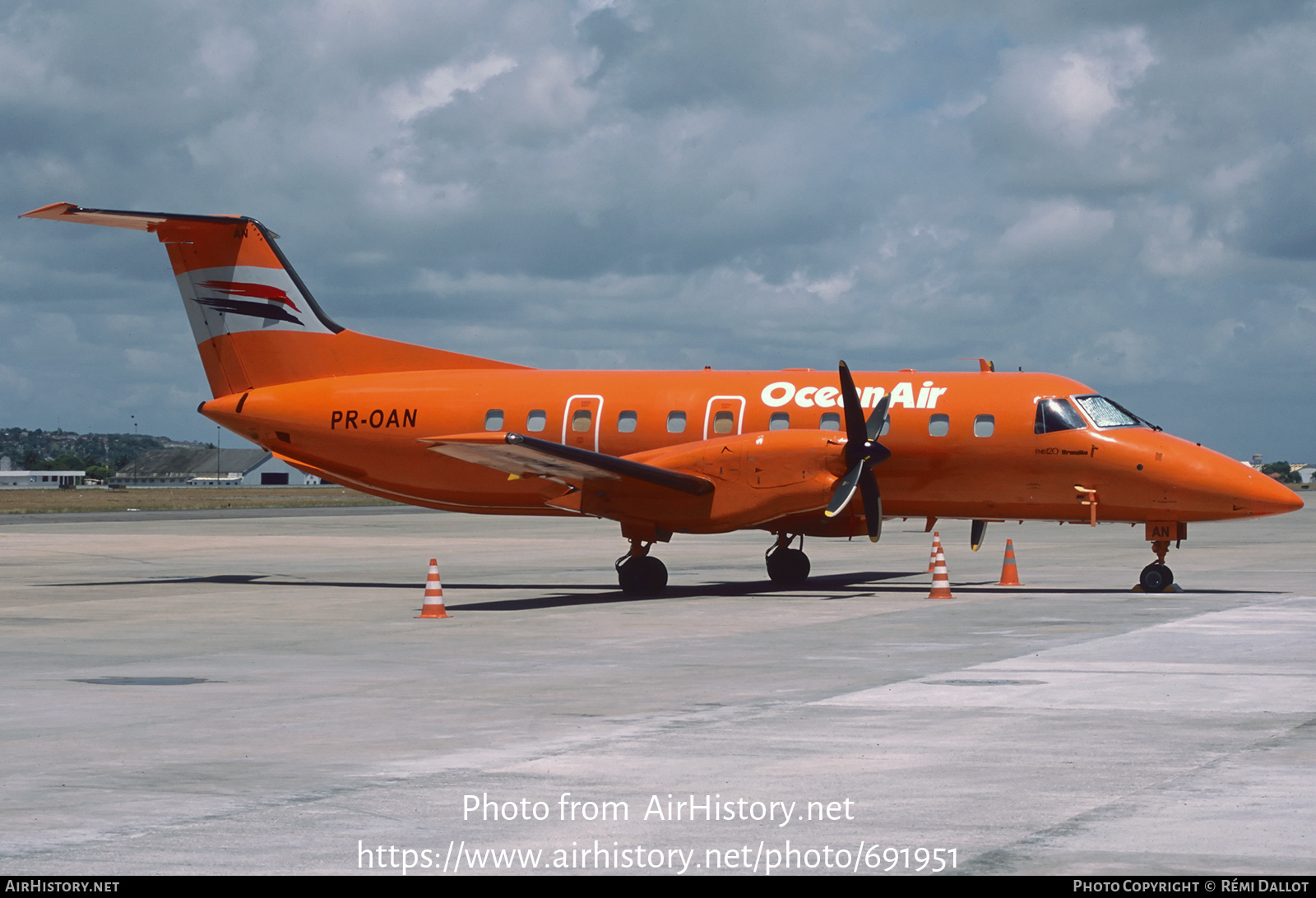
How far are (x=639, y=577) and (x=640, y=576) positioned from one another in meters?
0.03

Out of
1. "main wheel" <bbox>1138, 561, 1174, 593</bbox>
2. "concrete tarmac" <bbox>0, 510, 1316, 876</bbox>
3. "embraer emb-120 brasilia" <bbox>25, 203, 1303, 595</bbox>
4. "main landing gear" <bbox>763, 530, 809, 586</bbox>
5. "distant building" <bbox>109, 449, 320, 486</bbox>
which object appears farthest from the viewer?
"distant building" <bbox>109, 449, 320, 486</bbox>

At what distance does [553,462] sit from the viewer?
21906 millimetres

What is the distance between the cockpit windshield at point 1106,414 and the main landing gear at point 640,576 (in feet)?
22.7

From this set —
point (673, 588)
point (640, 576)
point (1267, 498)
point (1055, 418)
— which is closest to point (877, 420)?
point (1055, 418)

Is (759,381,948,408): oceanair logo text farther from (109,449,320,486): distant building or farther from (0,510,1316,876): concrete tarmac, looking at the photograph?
(109,449,320,486): distant building

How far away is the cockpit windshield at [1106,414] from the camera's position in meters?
22.7

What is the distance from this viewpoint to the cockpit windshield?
22.7 m

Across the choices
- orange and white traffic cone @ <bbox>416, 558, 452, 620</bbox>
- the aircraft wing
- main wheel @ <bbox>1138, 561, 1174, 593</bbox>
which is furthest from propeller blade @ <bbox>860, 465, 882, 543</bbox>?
orange and white traffic cone @ <bbox>416, 558, 452, 620</bbox>

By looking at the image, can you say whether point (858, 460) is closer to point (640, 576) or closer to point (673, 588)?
point (640, 576)

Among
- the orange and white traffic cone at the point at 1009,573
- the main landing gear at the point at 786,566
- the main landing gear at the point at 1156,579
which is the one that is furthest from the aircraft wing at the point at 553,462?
the main landing gear at the point at 1156,579

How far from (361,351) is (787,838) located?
67.8ft

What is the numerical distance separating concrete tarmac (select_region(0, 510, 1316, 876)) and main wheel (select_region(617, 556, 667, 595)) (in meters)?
0.56

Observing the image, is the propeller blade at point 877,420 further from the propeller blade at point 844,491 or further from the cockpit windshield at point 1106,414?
the cockpit windshield at point 1106,414
